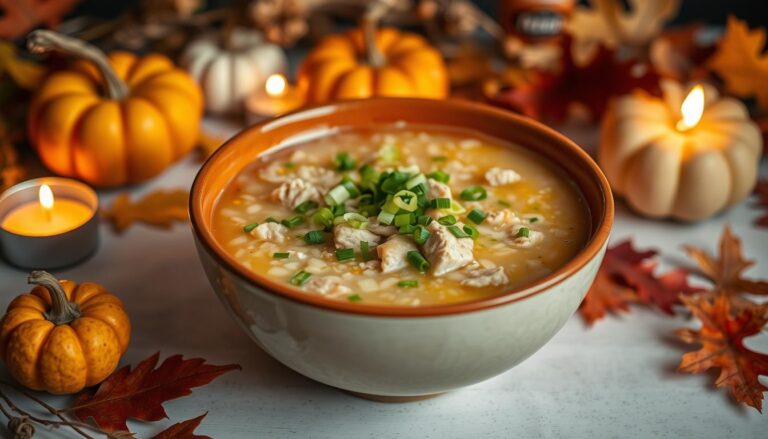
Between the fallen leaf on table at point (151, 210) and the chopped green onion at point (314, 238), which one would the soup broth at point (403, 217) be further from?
the fallen leaf on table at point (151, 210)

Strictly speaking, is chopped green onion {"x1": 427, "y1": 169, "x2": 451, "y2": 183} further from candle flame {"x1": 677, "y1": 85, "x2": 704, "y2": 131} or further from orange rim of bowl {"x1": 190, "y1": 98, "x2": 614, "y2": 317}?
candle flame {"x1": 677, "y1": 85, "x2": 704, "y2": 131}

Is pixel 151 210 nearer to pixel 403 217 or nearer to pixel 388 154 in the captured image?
pixel 388 154

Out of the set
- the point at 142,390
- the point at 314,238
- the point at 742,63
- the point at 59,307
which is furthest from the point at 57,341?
the point at 742,63

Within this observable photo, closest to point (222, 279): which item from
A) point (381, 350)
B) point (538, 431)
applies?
point (381, 350)

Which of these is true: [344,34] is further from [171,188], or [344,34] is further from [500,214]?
[500,214]

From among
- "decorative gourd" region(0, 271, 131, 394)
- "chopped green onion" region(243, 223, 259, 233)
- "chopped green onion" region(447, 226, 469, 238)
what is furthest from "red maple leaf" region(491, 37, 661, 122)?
"decorative gourd" region(0, 271, 131, 394)

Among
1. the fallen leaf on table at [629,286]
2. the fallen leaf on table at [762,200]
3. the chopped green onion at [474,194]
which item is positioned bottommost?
the fallen leaf on table at [762,200]

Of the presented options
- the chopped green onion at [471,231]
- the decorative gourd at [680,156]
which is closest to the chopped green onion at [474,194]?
the chopped green onion at [471,231]
